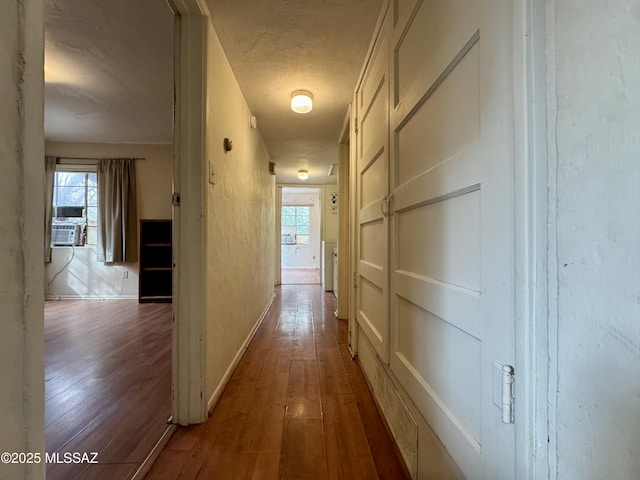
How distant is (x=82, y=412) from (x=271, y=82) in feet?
7.69

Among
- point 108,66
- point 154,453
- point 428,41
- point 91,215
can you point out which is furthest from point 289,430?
point 91,215

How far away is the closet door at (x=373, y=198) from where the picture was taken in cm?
141

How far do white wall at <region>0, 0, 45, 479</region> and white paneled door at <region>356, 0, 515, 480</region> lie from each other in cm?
86

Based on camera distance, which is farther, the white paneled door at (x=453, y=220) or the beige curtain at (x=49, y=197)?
the beige curtain at (x=49, y=197)

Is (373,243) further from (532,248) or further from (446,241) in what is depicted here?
(532,248)

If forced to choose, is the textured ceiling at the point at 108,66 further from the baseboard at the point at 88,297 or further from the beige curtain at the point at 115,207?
the baseboard at the point at 88,297

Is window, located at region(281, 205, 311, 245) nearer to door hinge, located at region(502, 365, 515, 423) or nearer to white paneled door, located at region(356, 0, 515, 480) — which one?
white paneled door, located at region(356, 0, 515, 480)

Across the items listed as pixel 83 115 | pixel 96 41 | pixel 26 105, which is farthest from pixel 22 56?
pixel 83 115

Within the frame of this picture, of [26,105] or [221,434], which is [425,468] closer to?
[221,434]

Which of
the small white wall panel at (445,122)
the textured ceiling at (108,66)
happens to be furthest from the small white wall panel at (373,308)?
the textured ceiling at (108,66)

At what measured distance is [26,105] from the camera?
0.51 m

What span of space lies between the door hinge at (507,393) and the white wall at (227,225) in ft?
4.29

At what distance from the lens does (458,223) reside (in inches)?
29.5

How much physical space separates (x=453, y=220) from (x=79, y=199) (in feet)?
17.7
